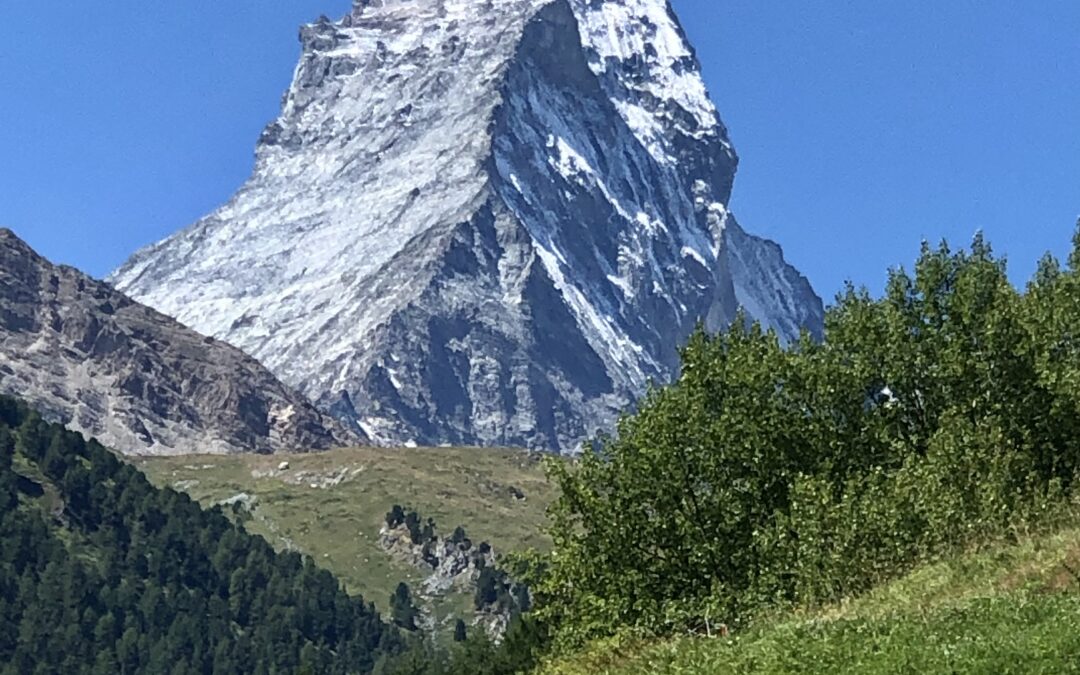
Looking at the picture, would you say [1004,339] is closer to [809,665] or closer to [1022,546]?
[1022,546]

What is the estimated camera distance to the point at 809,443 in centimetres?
4850

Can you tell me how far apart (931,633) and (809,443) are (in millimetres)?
26530

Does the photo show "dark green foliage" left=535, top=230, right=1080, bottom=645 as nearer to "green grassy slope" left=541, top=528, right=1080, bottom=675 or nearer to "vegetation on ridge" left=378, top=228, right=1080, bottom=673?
"vegetation on ridge" left=378, top=228, right=1080, bottom=673

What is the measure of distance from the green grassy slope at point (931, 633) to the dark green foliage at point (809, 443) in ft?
38.6

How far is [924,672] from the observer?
20.2 meters

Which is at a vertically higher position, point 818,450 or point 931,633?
point 818,450

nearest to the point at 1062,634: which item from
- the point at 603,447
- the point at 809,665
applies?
the point at 809,665

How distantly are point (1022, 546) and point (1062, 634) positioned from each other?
29.3 feet

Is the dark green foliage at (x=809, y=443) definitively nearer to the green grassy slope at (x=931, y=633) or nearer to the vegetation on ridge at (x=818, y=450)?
the vegetation on ridge at (x=818, y=450)

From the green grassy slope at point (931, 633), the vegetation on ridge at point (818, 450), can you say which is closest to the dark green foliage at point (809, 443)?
the vegetation on ridge at point (818, 450)

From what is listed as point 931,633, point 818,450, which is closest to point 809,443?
point 818,450

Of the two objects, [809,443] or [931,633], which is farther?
[809,443]

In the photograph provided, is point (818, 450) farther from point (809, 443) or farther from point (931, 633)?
point (931, 633)

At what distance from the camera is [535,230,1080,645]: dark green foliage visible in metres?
42.3
